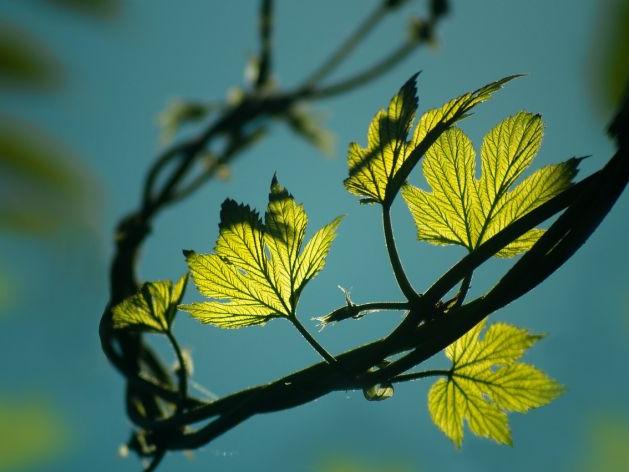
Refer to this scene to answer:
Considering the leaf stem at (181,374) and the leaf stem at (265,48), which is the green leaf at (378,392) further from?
the leaf stem at (265,48)

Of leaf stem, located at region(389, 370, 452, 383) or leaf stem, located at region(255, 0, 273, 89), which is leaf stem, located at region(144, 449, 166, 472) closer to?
leaf stem, located at region(389, 370, 452, 383)

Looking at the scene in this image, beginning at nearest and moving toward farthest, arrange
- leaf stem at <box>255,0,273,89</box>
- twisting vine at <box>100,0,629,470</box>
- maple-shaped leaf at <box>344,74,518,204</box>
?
twisting vine at <box>100,0,629,470</box> < maple-shaped leaf at <box>344,74,518,204</box> < leaf stem at <box>255,0,273,89</box>

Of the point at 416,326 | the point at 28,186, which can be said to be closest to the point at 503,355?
the point at 416,326

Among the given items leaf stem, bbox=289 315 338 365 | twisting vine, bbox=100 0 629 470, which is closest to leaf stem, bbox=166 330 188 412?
twisting vine, bbox=100 0 629 470

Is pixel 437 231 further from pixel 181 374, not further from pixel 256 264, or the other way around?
pixel 181 374

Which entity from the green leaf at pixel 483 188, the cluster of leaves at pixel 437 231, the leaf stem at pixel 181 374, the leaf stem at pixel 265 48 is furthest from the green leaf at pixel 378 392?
the leaf stem at pixel 265 48

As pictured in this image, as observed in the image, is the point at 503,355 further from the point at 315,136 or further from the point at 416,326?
the point at 315,136
